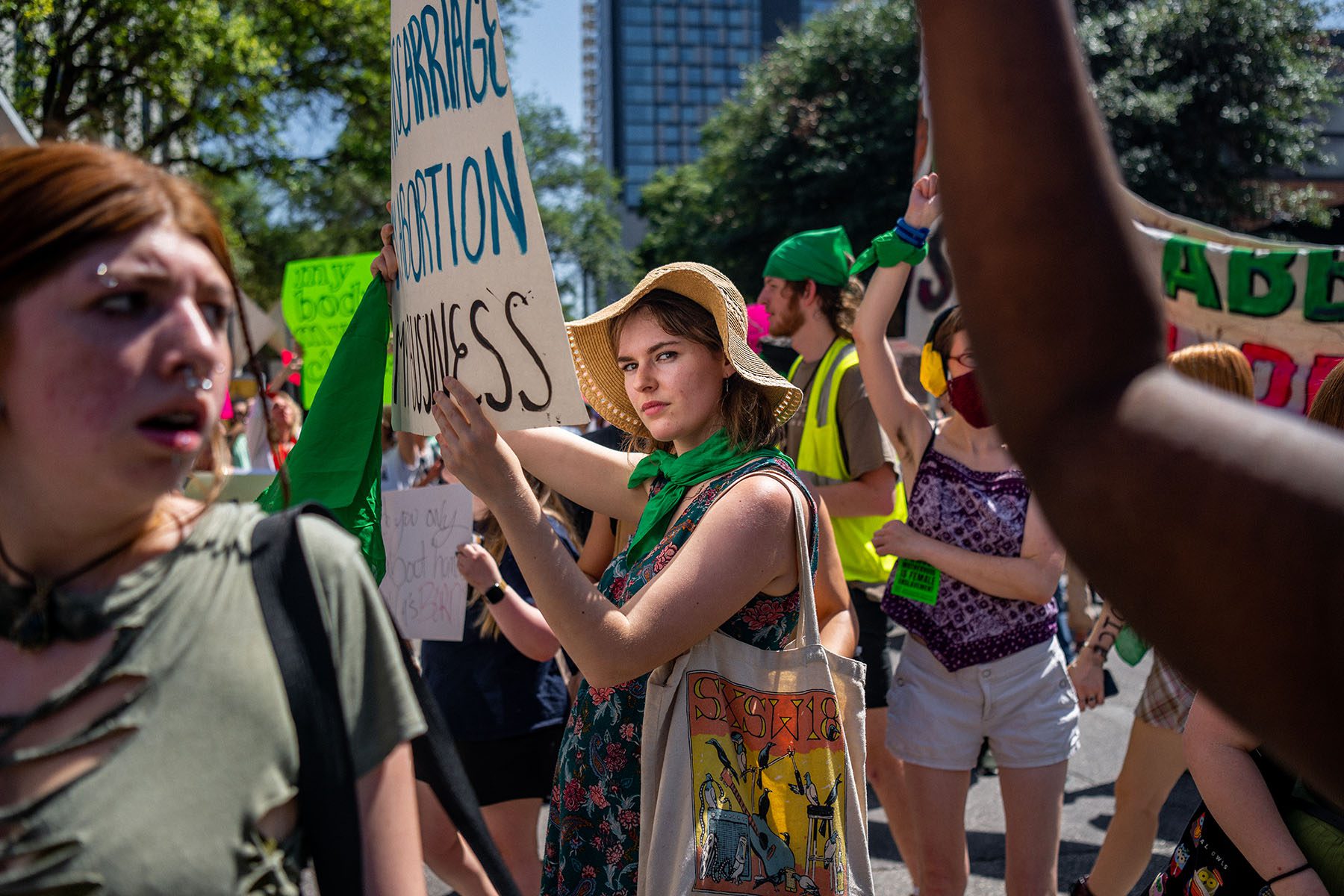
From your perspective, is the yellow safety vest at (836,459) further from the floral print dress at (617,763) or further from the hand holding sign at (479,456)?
the hand holding sign at (479,456)

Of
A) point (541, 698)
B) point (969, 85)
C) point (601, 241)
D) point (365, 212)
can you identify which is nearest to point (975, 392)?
point (541, 698)

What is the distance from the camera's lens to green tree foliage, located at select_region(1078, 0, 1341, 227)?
68.8 ft

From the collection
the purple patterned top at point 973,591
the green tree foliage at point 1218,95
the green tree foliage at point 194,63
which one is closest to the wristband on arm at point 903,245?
the purple patterned top at point 973,591

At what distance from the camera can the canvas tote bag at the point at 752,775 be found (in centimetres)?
202

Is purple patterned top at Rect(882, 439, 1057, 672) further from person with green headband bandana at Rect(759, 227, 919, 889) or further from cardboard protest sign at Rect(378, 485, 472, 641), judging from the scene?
cardboard protest sign at Rect(378, 485, 472, 641)

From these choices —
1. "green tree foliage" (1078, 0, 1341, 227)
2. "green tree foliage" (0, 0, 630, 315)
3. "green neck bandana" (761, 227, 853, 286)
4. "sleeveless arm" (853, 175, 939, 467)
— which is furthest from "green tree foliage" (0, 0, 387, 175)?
"green tree foliage" (1078, 0, 1341, 227)

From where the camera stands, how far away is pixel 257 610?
3.89ft

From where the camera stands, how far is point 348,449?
2.30 meters

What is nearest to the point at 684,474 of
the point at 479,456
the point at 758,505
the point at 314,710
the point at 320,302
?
the point at 758,505

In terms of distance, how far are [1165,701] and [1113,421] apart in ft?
10.2

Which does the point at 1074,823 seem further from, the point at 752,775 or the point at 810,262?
the point at 752,775

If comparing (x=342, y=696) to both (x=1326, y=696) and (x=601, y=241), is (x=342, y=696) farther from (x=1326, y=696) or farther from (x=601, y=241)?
(x=601, y=241)

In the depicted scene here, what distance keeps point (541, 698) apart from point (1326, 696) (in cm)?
325

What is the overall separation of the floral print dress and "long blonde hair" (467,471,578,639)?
1.18 meters
